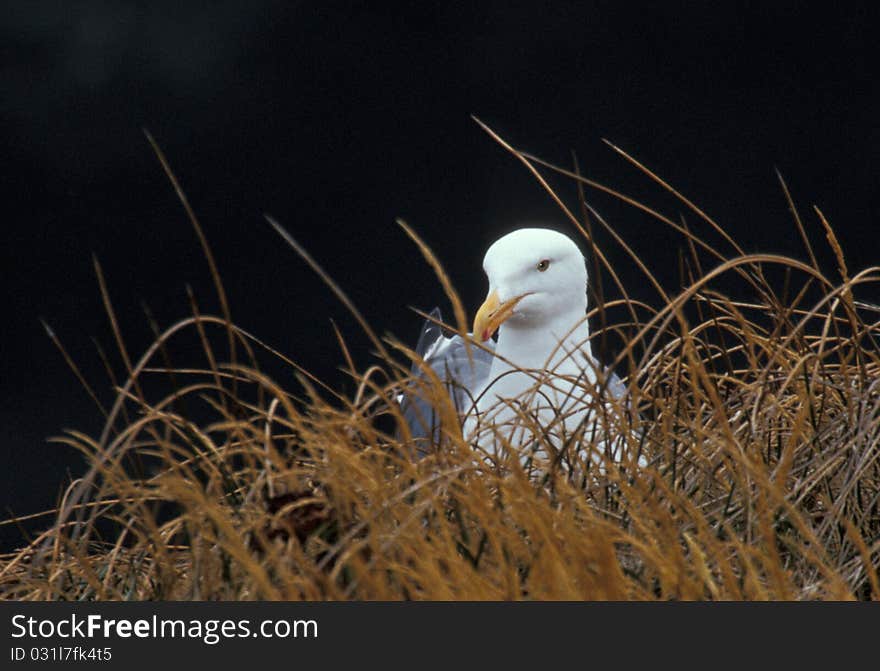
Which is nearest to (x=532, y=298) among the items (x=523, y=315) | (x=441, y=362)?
(x=523, y=315)

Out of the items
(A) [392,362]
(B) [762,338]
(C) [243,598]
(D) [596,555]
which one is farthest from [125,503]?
(B) [762,338]

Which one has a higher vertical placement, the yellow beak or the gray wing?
the yellow beak

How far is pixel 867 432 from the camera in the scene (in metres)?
2.66

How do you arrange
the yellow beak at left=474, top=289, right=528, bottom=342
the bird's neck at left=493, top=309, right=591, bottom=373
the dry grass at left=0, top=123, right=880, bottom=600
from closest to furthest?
the dry grass at left=0, top=123, right=880, bottom=600 < the yellow beak at left=474, top=289, right=528, bottom=342 < the bird's neck at left=493, top=309, right=591, bottom=373

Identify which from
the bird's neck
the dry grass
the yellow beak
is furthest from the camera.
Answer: the bird's neck

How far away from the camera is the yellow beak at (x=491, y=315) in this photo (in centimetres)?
339

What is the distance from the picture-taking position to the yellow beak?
339 centimetres

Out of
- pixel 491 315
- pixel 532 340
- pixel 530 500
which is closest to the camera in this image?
pixel 530 500

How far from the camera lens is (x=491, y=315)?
11.3ft

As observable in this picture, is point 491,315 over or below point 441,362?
over

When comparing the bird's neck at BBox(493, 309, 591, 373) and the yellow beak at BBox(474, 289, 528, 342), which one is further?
the bird's neck at BBox(493, 309, 591, 373)

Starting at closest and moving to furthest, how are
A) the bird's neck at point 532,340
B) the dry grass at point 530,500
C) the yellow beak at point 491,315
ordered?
the dry grass at point 530,500
the yellow beak at point 491,315
the bird's neck at point 532,340

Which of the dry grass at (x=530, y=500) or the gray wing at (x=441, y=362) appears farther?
the gray wing at (x=441, y=362)

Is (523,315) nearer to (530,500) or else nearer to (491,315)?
(491,315)
